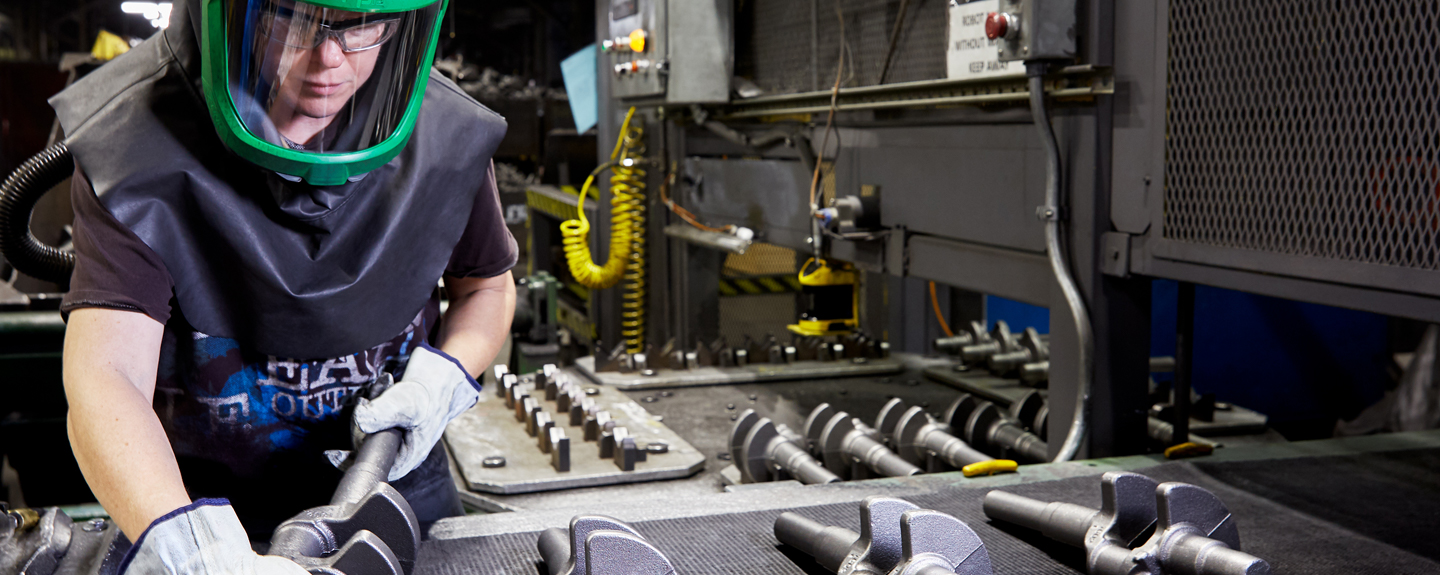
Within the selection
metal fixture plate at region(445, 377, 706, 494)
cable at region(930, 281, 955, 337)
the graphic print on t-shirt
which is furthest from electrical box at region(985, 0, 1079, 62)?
cable at region(930, 281, 955, 337)

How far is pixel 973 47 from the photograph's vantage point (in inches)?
76.4

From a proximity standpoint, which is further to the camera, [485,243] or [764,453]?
[764,453]

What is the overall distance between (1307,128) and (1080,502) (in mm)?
603

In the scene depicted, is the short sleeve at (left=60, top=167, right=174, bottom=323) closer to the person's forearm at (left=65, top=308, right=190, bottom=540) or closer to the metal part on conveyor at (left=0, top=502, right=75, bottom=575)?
the person's forearm at (left=65, top=308, right=190, bottom=540)

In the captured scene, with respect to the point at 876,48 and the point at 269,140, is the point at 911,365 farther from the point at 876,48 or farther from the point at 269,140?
the point at 269,140

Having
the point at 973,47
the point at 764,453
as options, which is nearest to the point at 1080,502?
the point at 764,453

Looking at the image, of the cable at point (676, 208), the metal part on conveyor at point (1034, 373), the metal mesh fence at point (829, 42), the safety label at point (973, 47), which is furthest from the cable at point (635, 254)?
the safety label at point (973, 47)

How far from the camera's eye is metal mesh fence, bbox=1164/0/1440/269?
1230mm

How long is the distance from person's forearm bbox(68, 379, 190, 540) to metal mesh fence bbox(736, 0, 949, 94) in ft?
5.32

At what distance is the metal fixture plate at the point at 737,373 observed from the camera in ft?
9.46

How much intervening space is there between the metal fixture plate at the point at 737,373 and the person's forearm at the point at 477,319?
1282mm

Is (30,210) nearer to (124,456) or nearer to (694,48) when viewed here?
(124,456)

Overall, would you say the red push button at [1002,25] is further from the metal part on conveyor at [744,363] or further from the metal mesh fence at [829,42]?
the metal part on conveyor at [744,363]

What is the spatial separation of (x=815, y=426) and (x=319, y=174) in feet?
4.11
